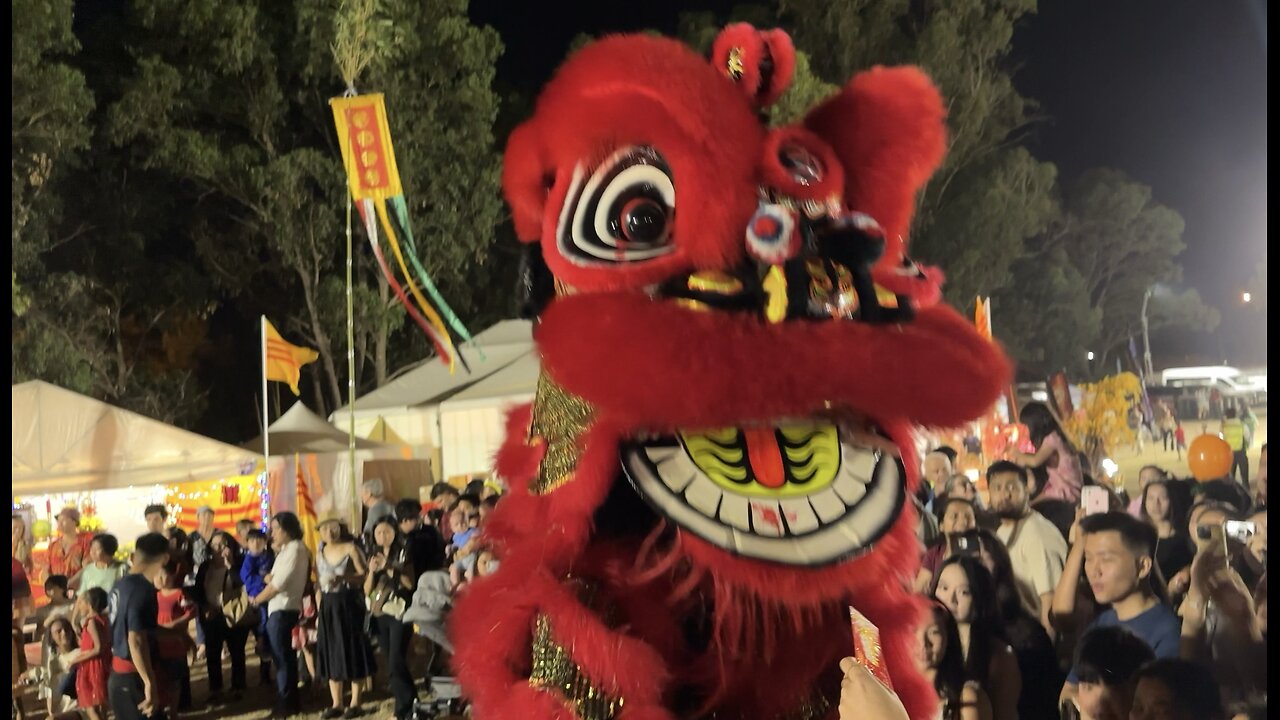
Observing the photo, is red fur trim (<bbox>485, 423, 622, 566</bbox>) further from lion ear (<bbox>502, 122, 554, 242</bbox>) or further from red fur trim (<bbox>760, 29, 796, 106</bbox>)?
red fur trim (<bbox>760, 29, 796, 106</bbox>)

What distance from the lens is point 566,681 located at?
101cm

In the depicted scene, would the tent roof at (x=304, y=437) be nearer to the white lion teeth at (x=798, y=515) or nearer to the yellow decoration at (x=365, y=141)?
the yellow decoration at (x=365, y=141)

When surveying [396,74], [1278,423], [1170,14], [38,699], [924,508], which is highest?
[1170,14]

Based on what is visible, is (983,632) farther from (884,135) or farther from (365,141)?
(365,141)

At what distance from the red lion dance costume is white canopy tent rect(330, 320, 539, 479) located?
229 inches

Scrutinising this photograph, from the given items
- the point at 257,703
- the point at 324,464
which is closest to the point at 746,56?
the point at 257,703

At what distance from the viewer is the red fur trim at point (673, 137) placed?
1.02 metres

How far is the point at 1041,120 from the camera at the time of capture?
481 inches

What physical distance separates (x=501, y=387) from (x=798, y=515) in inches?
250

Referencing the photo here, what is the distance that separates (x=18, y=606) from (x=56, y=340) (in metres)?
4.84

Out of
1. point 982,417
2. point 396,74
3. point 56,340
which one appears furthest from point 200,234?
point 982,417

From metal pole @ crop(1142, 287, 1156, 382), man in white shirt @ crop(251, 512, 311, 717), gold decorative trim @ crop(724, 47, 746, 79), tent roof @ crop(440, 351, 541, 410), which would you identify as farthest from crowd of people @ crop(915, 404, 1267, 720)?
metal pole @ crop(1142, 287, 1156, 382)

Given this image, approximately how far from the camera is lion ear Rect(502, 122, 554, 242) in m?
1.22

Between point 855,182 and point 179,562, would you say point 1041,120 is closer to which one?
point 179,562
